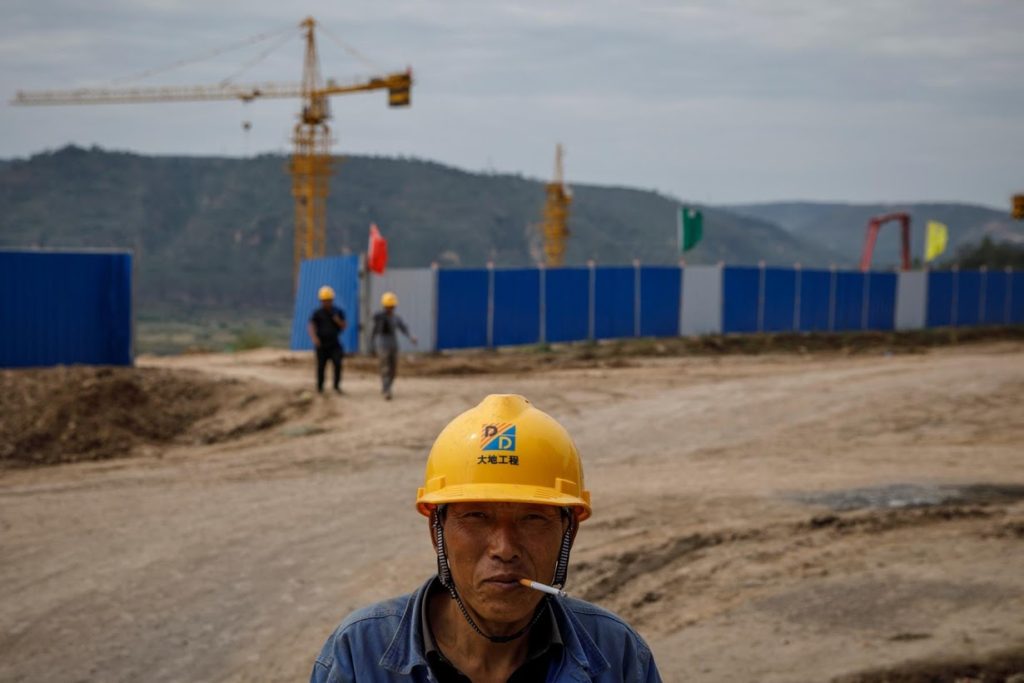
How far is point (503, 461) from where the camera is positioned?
2.96 m

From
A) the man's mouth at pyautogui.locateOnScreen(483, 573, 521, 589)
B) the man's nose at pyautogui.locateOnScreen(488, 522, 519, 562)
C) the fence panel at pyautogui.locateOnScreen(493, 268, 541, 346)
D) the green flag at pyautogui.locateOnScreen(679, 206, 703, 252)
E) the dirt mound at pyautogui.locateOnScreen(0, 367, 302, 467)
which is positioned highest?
the green flag at pyautogui.locateOnScreen(679, 206, 703, 252)

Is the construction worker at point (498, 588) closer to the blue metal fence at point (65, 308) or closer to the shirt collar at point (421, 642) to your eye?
the shirt collar at point (421, 642)

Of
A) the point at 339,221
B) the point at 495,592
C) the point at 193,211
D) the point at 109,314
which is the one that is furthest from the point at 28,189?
the point at 495,592

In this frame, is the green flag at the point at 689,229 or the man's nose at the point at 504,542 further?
the green flag at the point at 689,229

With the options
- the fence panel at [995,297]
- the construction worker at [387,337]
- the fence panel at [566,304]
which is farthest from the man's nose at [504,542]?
the fence panel at [995,297]

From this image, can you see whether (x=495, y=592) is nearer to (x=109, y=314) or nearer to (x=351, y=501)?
(x=351, y=501)

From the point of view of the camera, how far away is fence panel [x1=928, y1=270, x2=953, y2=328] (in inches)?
1951

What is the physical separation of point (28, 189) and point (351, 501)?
128 metres

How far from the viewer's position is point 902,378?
23.1 meters

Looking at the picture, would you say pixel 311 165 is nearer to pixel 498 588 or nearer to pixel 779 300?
pixel 779 300

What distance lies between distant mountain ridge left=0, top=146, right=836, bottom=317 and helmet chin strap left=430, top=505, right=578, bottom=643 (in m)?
102

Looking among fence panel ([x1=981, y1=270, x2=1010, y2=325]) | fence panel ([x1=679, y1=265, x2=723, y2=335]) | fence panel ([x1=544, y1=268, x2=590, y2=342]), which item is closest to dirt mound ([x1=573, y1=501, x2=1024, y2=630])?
fence panel ([x1=544, y1=268, x2=590, y2=342])

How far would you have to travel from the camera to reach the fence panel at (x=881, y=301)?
153ft

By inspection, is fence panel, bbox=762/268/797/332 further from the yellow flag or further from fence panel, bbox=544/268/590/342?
the yellow flag
